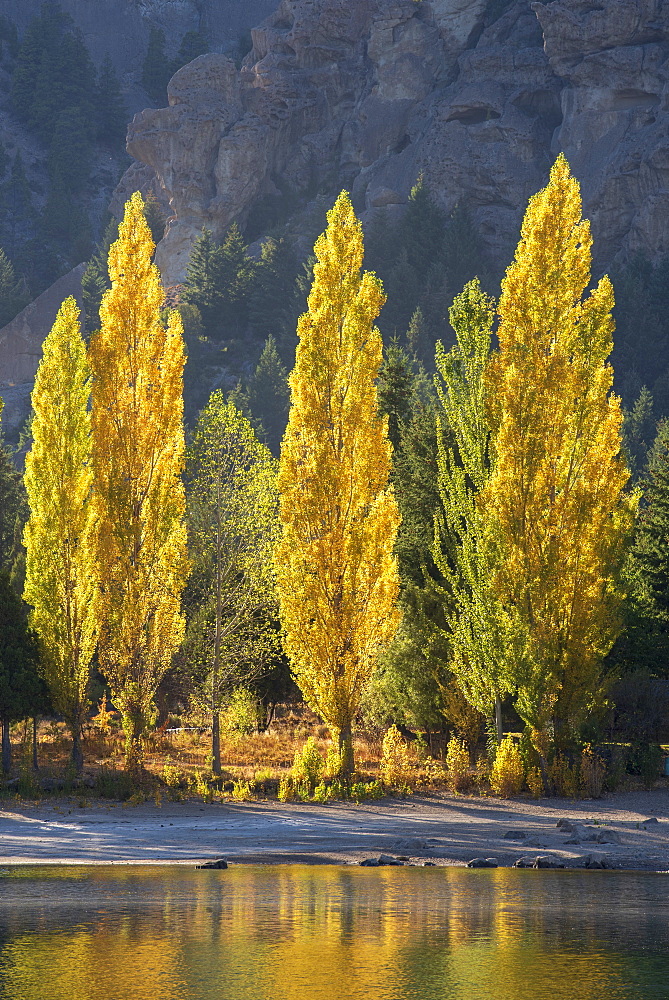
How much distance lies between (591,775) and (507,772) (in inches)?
76.0

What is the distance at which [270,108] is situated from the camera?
135125 mm

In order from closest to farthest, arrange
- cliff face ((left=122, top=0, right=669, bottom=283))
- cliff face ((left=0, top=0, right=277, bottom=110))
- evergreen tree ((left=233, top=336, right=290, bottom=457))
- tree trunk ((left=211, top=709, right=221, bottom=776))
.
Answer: tree trunk ((left=211, top=709, right=221, bottom=776))
evergreen tree ((left=233, top=336, right=290, bottom=457))
cliff face ((left=122, top=0, right=669, bottom=283))
cliff face ((left=0, top=0, right=277, bottom=110))

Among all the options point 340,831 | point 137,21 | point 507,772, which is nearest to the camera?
point 340,831

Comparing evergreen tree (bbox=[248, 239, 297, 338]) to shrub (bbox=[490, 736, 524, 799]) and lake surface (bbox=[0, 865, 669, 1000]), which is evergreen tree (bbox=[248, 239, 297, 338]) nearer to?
shrub (bbox=[490, 736, 524, 799])

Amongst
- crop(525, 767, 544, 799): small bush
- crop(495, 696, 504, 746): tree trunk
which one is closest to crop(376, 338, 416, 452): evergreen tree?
crop(495, 696, 504, 746): tree trunk

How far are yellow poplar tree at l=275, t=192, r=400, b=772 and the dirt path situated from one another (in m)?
3.59

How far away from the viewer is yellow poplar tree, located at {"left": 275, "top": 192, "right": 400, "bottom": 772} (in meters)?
28.6

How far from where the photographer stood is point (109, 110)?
16838 cm

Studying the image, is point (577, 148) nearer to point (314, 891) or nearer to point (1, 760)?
point (1, 760)

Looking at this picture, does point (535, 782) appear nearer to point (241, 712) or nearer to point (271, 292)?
point (241, 712)

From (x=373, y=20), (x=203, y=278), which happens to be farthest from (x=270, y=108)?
(x=203, y=278)

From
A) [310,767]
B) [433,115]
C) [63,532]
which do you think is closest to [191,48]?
[433,115]

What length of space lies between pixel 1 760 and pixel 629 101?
96330 millimetres

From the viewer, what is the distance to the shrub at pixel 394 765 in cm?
2839
